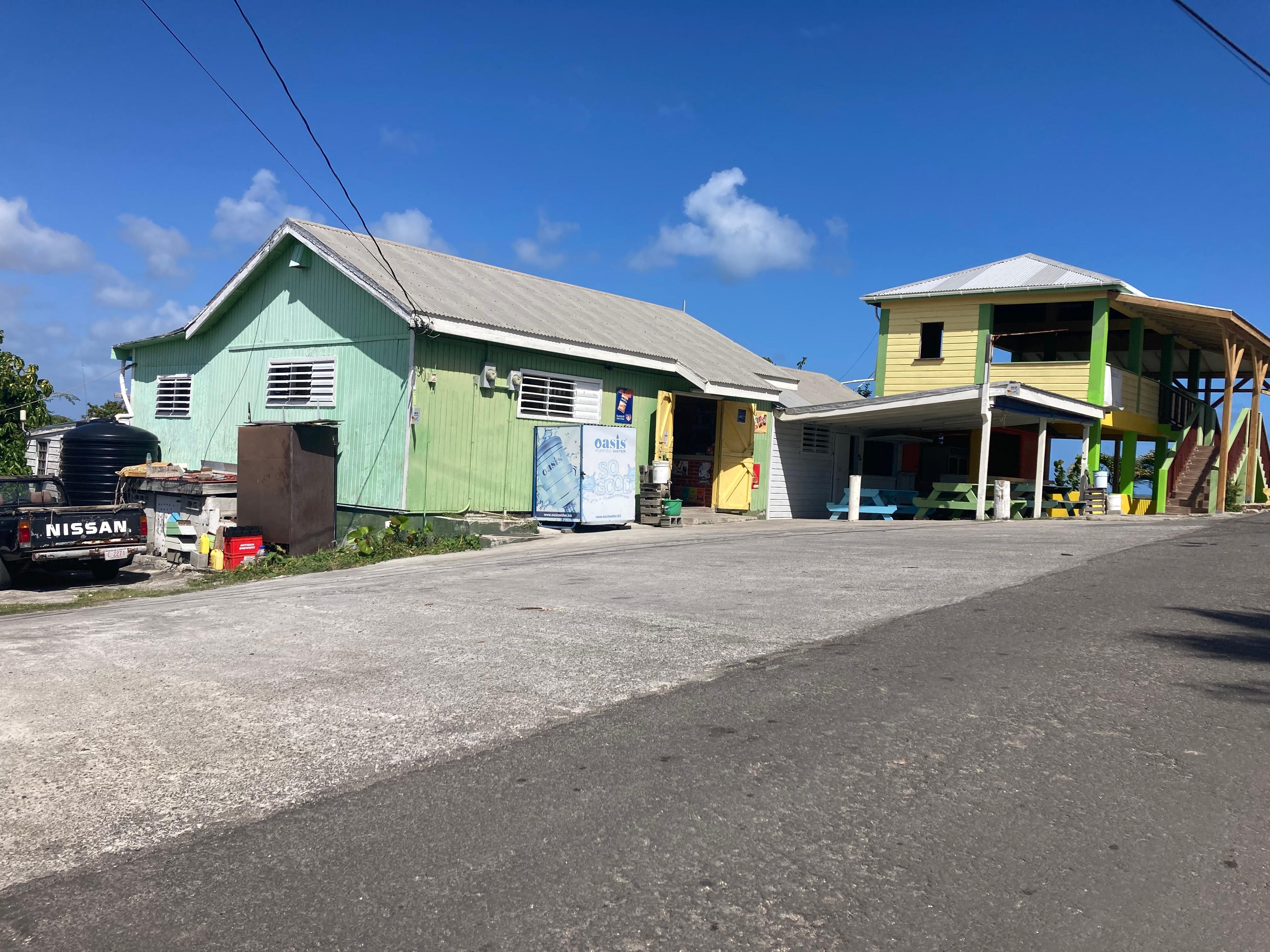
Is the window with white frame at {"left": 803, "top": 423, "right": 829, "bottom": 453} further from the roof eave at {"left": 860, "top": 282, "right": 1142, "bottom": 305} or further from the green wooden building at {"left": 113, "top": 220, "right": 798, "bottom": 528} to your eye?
the roof eave at {"left": 860, "top": 282, "right": 1142, "bottom": 305}

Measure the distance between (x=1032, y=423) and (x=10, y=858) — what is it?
27921 millimetres

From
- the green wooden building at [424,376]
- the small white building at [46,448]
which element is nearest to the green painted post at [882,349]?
the green wooden building at [424,376]

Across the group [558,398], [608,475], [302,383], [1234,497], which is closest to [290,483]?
[302,383]

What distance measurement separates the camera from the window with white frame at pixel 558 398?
17.2 metres

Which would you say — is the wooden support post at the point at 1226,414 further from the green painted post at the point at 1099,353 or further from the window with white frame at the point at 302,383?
the window with white frame at the point at 302,383

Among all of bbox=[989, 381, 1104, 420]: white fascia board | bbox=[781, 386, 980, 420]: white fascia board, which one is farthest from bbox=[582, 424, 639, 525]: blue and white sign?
bbox=[989, 381, 1104, 420]: white fascia board

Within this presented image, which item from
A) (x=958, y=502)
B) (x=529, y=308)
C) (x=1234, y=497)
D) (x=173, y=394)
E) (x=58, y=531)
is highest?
(x=529, y=308)

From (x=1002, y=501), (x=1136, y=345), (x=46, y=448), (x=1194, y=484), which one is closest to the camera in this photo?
(x=1002, y=501)

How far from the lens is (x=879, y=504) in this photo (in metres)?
23.4

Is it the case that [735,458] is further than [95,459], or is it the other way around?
[735,458]

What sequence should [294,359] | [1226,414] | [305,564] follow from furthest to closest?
[1226,414] → [294,359] → [305,564]

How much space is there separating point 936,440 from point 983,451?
876 centimetres

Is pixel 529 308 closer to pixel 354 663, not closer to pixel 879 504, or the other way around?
pixel 879 504

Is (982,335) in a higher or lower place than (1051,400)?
higher
